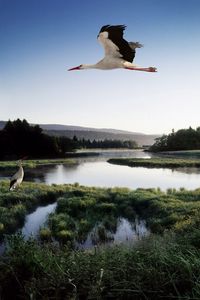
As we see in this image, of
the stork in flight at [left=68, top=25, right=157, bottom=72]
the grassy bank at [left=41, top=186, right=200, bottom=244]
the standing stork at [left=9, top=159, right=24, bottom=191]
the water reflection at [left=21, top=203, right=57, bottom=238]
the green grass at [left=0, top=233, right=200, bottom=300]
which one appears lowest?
the water reflection at [left=21, top=203, right=57, bottom=238]

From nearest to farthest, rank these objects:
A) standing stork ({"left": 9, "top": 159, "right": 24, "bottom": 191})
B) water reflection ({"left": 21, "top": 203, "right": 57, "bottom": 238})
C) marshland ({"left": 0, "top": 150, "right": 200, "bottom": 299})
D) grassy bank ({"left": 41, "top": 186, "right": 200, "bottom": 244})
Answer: marshland ({"left": 0, "top": 150, "right": 200, "bottom": 299}) → standing stork ({"left": 9, "top": 159, "right": 24, "bottom": 191}) → grassy bank ({"left": 41, "top": 186, "right": 200, "bottom": 244}) → water reflection ({"left": 21, "top": 203, "right": 57, "bottom": 238})

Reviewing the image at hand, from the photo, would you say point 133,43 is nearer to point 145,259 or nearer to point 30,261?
point 145,259

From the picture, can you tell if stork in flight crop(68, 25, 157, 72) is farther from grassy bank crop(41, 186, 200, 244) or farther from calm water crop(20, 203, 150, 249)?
calm water crop(20, 203, 150, 249)

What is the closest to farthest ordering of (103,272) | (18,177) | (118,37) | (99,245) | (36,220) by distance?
(118,37)
(103,272)
(18,177)
(99,245)
(36,220)

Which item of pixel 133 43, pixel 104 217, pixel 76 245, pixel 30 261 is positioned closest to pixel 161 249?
pixel 30 261

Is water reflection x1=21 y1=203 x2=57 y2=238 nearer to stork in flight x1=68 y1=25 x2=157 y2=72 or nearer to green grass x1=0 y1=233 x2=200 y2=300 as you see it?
green grass x1=0 y1=233 x2=200 y2=300

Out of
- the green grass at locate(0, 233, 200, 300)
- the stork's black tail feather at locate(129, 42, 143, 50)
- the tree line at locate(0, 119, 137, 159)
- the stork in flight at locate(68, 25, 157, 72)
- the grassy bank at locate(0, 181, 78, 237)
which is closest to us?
the stork in flight at locate(68, 25, 157, 72)

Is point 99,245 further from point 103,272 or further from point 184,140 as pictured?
point 184,140

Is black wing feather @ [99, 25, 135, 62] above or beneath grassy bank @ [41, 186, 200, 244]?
above

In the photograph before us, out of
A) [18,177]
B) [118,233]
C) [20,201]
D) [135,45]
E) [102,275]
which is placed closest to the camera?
[135,45]

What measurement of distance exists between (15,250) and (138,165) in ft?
174

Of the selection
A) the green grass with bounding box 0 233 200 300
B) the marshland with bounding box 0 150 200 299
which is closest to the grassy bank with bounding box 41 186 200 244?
the marshland with bounding box 0 150 200 299

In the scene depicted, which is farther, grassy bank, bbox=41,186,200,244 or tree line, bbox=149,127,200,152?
tree line, bbox=149,127,200,152

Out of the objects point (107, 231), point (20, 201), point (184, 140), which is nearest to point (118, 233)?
point (107, 231)
